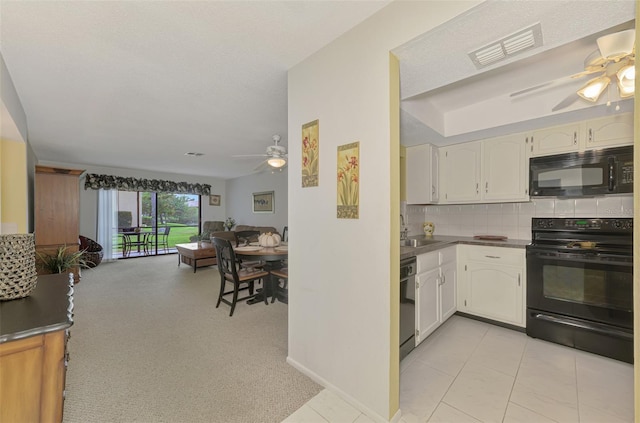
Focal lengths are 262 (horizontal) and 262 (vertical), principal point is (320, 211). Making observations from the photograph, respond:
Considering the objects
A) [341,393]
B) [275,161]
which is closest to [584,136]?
[341,393]

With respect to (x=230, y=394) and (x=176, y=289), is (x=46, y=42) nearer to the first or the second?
(x=230, y=394)

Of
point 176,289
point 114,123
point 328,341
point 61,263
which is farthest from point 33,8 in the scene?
point 61,263

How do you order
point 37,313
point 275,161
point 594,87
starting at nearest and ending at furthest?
point 37,313 < point 594,87 < point 275,161

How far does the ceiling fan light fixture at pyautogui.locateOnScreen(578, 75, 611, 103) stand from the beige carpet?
262 centimetres

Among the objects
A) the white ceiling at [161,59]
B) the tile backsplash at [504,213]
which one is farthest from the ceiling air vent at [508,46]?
the tile backsplash at [504,213]

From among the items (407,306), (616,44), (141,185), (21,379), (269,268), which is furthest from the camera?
(141,185)

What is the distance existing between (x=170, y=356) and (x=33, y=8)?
98.5 inches

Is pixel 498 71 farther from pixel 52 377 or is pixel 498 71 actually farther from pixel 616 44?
pixel 52 377

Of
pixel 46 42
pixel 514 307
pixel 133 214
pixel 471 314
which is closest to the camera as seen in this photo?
pixel 46 42

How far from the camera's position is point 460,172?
317cm

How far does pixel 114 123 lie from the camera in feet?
11.2

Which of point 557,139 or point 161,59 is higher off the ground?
point 161,59

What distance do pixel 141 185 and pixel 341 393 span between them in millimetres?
7465

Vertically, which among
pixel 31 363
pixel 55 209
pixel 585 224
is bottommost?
pixel 31 363
